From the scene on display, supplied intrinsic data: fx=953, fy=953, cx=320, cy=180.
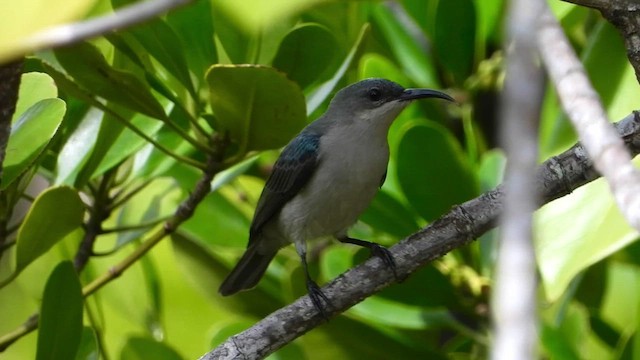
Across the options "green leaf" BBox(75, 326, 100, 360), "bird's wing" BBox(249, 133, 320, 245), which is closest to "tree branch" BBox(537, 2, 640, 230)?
"green leaf" BBox(75, 326, 100, 360)

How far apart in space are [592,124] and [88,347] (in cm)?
148

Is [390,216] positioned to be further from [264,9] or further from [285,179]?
[264,9]

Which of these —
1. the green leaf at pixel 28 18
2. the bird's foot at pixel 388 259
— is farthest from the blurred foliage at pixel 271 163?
the green leaf at pixel 28 18

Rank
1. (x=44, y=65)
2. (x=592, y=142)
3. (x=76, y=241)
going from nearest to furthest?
(x=592, y=142) → (x=44, y=65) → (x=76, y=241)

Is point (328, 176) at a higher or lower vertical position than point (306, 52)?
lower

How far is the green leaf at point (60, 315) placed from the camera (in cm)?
195

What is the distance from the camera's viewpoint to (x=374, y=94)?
281 cm

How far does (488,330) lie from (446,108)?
84 cm

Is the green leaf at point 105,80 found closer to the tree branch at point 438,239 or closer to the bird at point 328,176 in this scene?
the tree branch at point 438,239

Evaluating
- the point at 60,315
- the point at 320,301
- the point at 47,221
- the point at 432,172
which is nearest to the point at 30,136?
the point at 47,221

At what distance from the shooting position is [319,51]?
219 cm

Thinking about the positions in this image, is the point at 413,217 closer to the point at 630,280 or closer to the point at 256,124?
the point at 256,124

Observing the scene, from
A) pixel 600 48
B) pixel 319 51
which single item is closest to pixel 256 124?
pixel 319 51

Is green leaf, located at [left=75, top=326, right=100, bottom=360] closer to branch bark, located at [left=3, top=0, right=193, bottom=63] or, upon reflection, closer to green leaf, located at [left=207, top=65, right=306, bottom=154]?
green leaf, located at [left=207, top=65, right=306, bottom=154]
